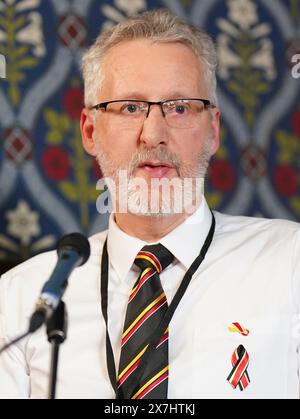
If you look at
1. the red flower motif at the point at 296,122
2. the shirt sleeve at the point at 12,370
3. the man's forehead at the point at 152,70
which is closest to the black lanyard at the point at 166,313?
the shirt sleeve at the point at 12,370

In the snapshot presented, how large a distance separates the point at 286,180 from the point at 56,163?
72cm

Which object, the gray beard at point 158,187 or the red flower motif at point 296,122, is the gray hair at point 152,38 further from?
the red flower motif at point 296,122

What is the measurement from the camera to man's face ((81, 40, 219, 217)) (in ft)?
5.08

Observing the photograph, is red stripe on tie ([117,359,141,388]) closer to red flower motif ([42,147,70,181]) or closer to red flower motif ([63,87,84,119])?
red flower motif ([42,147,70,181])

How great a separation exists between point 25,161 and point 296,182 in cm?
84

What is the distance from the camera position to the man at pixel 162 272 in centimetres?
145

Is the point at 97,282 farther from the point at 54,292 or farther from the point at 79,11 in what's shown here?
the point at 79,11

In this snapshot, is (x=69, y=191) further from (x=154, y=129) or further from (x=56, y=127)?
(x=154, y=129)

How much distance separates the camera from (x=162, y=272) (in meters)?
1.57

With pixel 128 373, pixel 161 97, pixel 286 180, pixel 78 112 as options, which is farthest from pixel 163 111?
pixel 286 180

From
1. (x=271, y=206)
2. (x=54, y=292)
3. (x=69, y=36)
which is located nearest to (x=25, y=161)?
(x=69, y=36)

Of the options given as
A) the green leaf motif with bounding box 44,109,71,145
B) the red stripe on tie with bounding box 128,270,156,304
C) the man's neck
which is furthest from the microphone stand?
the green leaf motif with bounding box 44,109,71,145

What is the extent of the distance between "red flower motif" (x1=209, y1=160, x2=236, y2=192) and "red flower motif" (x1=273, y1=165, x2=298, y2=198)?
14cm

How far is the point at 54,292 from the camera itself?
1.03m
